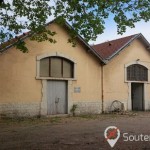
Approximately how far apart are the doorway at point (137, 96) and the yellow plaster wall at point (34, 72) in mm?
4468

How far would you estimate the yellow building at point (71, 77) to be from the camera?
16406mm

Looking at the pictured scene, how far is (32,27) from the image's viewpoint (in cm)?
1232

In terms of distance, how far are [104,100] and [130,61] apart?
3.87 m

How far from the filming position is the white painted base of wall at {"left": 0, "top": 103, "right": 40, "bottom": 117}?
15.9m

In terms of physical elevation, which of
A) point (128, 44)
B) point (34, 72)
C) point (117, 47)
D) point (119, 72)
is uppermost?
point (128, 44)

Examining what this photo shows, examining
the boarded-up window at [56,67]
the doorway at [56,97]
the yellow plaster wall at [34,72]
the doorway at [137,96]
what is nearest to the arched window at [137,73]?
the doorway at [137,96]

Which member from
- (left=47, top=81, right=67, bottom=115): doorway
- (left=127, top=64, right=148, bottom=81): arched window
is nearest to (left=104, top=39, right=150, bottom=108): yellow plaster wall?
(left=127, top=64, right=148, bottom=81): arched window

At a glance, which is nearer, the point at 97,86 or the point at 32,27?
the point at 32,27

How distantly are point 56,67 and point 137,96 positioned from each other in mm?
8131

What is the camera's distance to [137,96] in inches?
901

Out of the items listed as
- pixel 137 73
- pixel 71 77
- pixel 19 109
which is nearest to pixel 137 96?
pixel 137 73

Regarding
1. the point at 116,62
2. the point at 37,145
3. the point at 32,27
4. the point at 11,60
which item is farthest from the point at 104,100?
the point at 37,145

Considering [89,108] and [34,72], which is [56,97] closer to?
[34,72]

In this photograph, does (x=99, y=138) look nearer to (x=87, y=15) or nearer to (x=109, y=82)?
(x=87, y=15)
